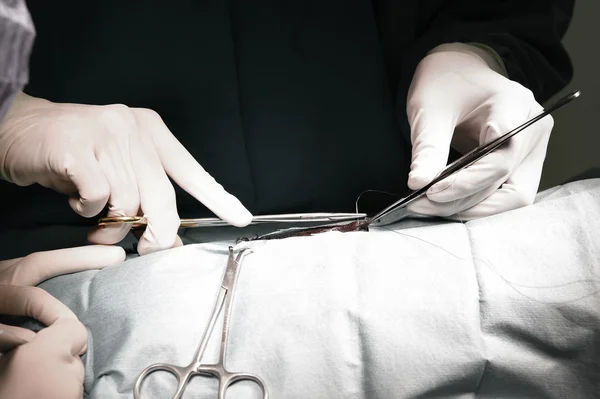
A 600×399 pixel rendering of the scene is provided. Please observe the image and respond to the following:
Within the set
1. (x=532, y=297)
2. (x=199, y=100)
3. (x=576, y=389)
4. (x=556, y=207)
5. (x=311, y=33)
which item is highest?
(x=311, y=33)

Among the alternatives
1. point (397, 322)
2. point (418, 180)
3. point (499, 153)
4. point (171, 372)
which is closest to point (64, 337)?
point (171, 372)

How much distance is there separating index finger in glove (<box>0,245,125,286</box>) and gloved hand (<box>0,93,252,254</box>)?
43 mm

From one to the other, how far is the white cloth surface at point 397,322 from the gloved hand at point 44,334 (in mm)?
37

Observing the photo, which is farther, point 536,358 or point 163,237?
point 163,237

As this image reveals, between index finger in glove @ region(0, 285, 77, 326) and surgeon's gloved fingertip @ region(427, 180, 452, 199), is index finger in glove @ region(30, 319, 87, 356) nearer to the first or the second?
index finger in glove @ region(0, 285, 77, 326)

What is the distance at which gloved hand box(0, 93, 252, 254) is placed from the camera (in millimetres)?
789

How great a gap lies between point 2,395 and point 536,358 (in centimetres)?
62

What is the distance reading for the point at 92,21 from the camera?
2.91ft

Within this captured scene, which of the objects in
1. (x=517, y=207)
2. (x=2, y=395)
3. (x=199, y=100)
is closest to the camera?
(x=2, y=395)

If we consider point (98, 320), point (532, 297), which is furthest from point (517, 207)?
point (98, 320)

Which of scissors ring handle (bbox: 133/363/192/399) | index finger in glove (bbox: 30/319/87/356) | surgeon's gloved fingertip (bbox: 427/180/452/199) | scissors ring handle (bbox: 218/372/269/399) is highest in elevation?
surgeon's gloved fingertip (bbox: 427/180/452/199)

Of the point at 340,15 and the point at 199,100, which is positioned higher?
the point at 340,15

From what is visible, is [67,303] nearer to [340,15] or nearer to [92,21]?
[92,21]

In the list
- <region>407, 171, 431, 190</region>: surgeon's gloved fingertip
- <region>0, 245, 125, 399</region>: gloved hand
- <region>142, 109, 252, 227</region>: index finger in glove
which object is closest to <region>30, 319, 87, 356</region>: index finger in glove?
<region>0, 245, 125, 399</region>: gloved hand
